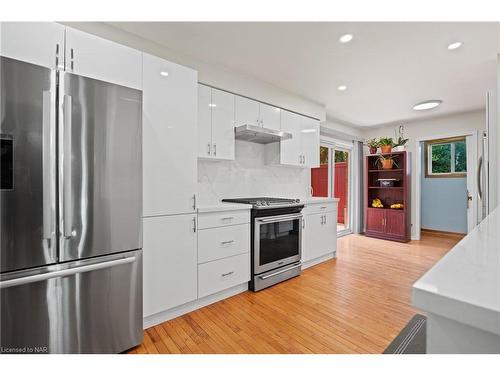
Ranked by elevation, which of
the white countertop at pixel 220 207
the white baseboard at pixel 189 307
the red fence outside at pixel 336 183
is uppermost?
the red fence outside at pixel 336 183

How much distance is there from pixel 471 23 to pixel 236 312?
3.17 metres

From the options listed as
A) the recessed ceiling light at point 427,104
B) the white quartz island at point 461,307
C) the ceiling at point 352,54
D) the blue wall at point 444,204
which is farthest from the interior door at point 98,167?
the blue wall at point 444,204

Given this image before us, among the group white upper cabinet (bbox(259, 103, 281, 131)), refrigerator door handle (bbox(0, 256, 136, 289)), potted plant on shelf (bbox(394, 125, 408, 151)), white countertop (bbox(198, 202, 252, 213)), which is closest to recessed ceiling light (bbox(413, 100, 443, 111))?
potted plant on shelf (bbox(394, 125, 408, 151))

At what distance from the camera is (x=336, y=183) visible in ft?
18.5

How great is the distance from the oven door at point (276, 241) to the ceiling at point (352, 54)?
1738 millimetres

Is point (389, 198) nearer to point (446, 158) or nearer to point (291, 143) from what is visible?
point (446, 158)

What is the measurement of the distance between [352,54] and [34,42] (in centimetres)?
263

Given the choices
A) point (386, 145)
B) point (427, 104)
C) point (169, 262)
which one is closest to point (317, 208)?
point (169, 262)

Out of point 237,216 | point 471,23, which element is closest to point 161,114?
point 237,216

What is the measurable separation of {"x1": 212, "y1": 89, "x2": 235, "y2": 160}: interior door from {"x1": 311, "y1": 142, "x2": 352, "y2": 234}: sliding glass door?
256 centimetres

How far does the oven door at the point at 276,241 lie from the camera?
106 inches

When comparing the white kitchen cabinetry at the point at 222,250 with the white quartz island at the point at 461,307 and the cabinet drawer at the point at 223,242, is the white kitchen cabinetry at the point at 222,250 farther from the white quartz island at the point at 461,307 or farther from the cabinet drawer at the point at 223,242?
the white quartz island at the point at 461,307

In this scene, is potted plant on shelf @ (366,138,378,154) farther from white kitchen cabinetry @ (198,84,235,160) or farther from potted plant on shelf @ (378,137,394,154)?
white kitchen cabinetry @ (198,84,235,160)
